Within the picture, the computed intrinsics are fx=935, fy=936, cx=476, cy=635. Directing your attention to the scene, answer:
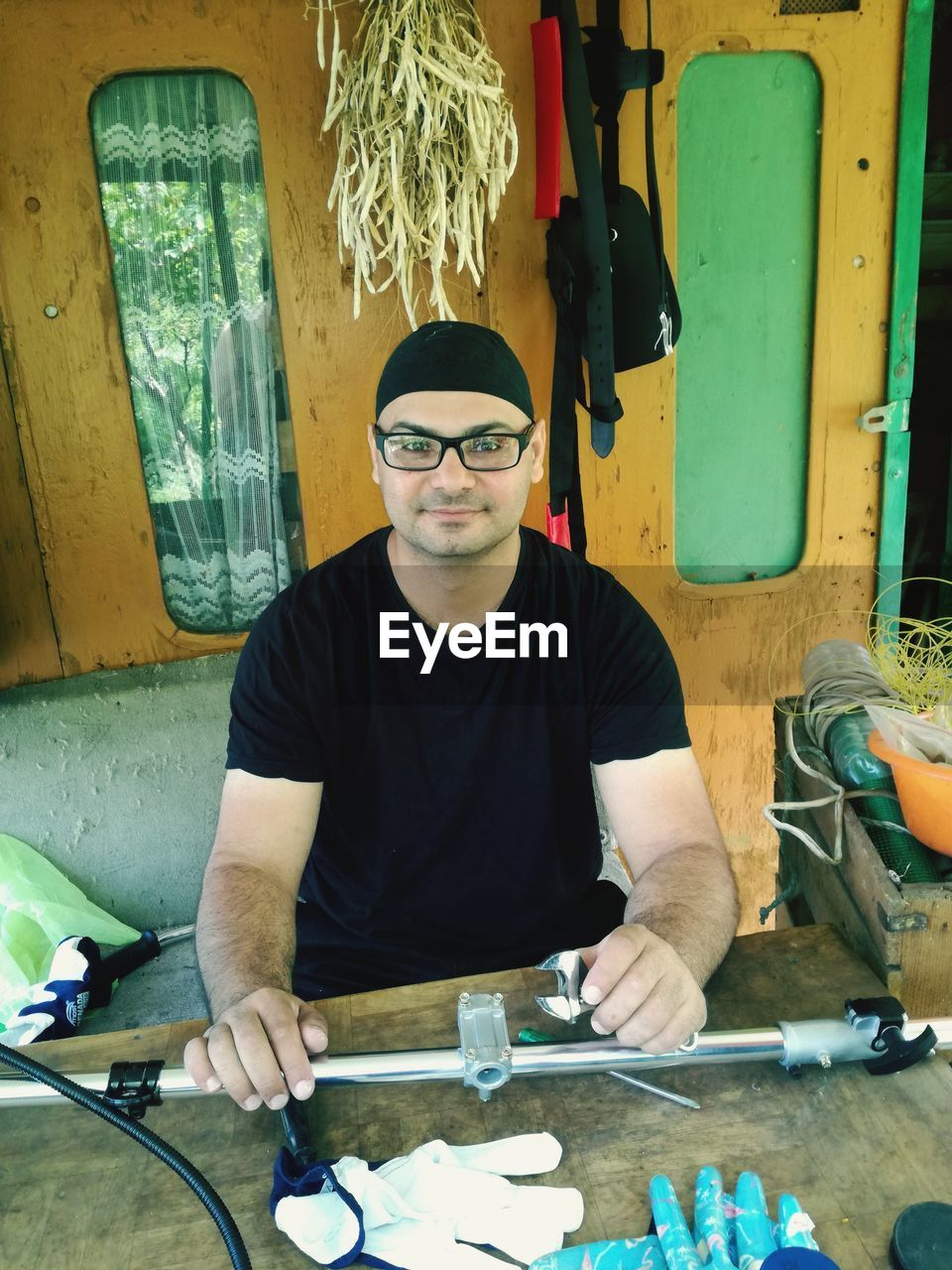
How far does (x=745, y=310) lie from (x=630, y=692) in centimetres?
151

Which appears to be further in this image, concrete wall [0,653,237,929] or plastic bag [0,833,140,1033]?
concrete wall [0,653,237,929]

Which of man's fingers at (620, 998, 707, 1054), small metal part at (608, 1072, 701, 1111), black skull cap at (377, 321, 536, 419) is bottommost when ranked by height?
small metal part at (608, 1072, 701, 1111)

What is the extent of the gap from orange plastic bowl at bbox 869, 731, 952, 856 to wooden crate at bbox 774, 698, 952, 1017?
2.5 inches

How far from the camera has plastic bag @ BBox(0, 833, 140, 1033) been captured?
2.09m

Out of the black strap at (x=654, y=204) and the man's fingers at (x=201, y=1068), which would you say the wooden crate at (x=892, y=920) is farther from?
the black strap at (x=654, y=204)

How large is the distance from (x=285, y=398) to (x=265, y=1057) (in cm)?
183

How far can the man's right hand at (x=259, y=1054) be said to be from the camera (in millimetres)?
1057

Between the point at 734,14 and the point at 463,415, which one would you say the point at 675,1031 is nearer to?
the point at 463,415

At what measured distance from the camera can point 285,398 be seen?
8.18 ft

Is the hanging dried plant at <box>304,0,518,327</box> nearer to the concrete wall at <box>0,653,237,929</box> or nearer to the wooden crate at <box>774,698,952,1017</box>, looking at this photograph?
the concrete wall at <box>0,653,237,929</box>

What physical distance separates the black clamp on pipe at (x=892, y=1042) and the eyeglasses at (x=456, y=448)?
1.03 m

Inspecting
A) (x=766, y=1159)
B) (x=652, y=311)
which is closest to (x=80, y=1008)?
(x=766, y=1159)

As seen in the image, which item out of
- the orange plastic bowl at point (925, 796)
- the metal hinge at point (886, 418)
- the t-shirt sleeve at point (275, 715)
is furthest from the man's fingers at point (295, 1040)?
the metal hinge at point (886, 418)

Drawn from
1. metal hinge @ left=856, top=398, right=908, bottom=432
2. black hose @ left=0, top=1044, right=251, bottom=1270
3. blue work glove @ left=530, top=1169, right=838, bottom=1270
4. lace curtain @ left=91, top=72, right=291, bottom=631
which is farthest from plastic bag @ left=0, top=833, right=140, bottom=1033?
metal hinge @ left=856, top=398, right=908, bottom=432
